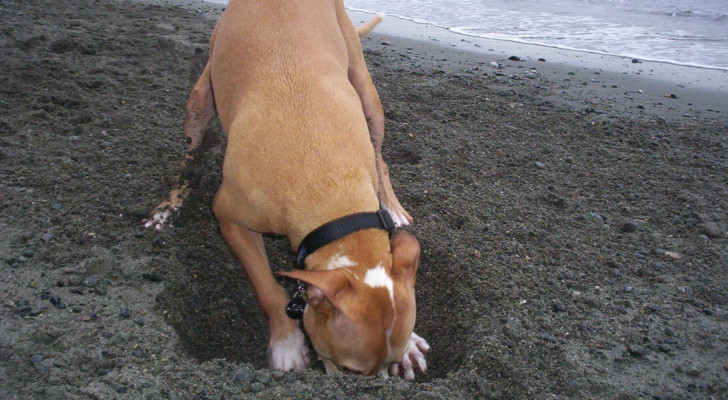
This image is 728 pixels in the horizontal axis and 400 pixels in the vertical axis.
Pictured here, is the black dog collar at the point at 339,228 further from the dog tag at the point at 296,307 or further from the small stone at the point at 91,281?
the small stone at the point at 91,281

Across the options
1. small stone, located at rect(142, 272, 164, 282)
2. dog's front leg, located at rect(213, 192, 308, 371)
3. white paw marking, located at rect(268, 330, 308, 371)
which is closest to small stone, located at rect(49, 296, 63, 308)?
small stone, located at rect(142, 272, 164, 282)

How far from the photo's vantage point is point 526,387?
2.85 meters

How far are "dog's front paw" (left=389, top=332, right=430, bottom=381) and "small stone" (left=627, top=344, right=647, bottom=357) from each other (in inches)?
43.5

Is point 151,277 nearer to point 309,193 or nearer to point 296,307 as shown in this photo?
point 296,307

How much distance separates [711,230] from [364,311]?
300cm

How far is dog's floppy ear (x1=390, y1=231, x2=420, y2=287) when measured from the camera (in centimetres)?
280

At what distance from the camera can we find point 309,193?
2900 mm

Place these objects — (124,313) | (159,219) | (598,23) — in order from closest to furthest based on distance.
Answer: (124,313) < (159,219) < (598,23)

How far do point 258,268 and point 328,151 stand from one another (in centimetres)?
94

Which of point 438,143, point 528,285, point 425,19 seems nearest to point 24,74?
point 438,143

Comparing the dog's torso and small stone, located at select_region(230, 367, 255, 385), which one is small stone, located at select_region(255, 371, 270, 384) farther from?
the dog's torso

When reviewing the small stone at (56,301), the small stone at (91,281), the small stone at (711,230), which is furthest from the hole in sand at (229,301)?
the small stone at (711,230)

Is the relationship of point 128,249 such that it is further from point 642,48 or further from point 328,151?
point 642,48

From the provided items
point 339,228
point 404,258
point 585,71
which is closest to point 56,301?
point 339,228
